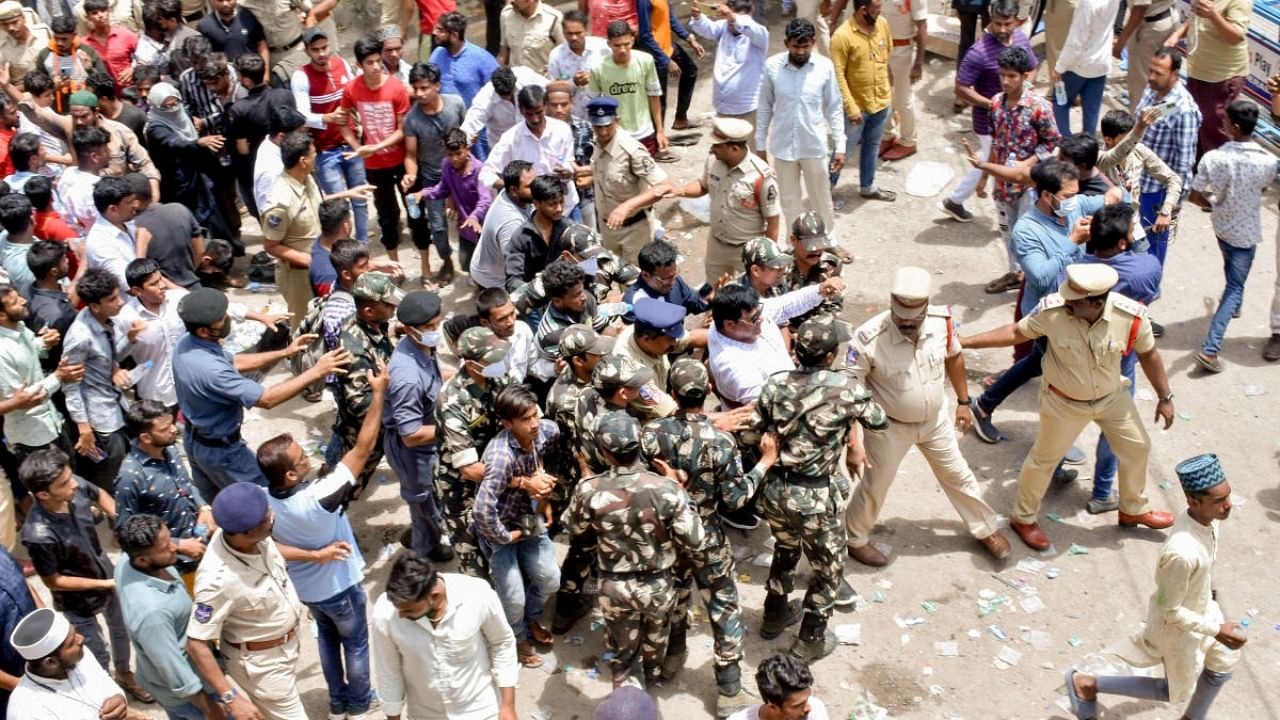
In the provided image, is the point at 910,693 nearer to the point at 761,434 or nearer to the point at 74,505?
the point at 761,434

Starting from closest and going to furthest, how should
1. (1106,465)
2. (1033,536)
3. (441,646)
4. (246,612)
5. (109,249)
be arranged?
(441,646)
(246,612)
(1033,536)
(1106,465)
(109,249)

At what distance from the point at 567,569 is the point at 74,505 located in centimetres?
249

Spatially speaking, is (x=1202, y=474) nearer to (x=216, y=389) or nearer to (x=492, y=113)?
(x=216, y=389)

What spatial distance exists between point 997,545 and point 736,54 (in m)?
5.54

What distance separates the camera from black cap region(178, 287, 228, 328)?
623 centimetres

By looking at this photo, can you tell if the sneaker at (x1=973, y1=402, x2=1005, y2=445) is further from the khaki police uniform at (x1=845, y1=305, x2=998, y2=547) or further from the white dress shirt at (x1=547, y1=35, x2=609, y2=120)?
the white dress shirt at (x1=547, y1=35, x2=609, y2=120)

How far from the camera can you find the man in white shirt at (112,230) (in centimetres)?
786

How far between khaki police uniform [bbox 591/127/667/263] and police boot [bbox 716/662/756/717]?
11.8 feet

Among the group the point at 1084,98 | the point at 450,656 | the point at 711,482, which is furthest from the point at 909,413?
the point at 1084,98

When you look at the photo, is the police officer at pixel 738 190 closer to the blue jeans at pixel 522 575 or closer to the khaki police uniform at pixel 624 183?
the khaki police uniform at pixel 624 183

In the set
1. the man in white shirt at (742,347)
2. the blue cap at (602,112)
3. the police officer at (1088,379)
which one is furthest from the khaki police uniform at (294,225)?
the police officer at (1088,379)

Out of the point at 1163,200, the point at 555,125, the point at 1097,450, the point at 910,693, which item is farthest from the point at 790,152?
the point at 910,693

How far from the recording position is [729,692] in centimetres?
599

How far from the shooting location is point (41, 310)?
723 cm
